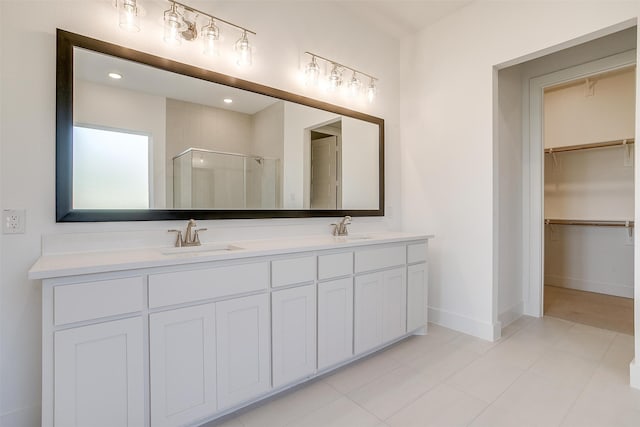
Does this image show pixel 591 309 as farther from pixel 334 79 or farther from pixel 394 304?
pixel 334 79

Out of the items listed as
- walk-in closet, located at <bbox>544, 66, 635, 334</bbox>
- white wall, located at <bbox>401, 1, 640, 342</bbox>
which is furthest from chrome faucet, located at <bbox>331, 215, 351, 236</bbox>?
walk-in closet, located at <bbox>544, 66, 635, 334</bbox>

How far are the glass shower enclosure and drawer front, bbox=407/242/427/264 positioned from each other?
112 centimetres

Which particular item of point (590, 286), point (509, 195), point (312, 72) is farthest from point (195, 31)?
point (590, 286)

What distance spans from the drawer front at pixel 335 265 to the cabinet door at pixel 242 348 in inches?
16.2

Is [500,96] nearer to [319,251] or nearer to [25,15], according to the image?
[319,251]

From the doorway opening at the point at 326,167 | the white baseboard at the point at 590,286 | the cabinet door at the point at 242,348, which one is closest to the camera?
the cabinet door at the point at 242,348

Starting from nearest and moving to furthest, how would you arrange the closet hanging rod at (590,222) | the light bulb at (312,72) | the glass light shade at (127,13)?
the glass light shade at (127,13), the light bulb at (312,72), the closet hanging rod at (590,222)

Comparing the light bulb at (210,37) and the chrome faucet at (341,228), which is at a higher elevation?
the light bulb at (210,37)

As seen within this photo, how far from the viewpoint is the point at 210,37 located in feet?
6.42

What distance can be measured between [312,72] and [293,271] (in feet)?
5.24

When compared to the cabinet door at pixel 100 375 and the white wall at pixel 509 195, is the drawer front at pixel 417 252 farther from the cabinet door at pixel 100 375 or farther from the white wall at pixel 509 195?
the cabinet door at pixel 100 375

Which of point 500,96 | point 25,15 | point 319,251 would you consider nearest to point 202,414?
point 319,251

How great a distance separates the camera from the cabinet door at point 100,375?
1210 mm

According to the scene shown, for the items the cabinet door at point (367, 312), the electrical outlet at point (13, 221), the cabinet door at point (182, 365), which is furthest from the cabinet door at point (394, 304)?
the electrical outlet at point (13, 221)
